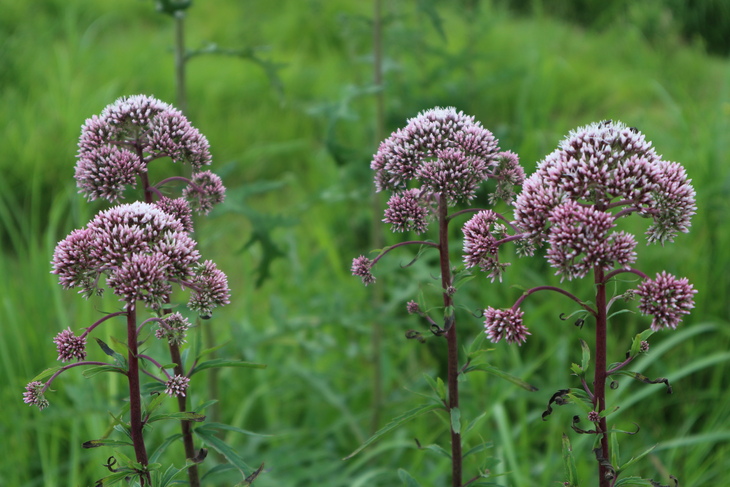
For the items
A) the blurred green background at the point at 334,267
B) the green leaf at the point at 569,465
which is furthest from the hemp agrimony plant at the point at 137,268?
the blurred green background at the point at 334,267

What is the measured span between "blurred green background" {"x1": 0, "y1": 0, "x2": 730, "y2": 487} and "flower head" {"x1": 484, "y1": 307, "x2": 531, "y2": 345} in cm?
48

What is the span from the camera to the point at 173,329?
1440 mm

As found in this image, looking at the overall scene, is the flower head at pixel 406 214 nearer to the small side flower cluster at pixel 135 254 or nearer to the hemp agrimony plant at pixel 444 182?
the hemp agrimony plant at pixel 444 182

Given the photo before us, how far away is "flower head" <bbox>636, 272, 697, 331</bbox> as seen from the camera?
4.58 ft

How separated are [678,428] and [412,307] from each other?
2.90 meters

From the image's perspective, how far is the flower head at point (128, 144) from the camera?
1.61 m

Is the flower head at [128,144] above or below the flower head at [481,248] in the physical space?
above

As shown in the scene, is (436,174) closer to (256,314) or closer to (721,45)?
(256,314)

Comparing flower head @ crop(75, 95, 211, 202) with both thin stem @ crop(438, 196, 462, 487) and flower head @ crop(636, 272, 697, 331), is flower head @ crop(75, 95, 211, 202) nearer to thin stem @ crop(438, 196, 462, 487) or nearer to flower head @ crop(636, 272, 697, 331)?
thin stem @ crop(438, 196, 462, 487)

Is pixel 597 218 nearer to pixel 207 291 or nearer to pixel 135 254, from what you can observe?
pixel 207 291

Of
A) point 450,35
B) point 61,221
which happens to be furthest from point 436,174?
point 450,35

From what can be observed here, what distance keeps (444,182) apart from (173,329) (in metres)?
0.62

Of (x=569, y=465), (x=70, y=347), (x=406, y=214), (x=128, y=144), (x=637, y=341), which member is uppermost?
(x=128, y=144)

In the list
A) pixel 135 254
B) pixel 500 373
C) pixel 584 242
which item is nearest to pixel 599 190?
pixel 584 242
